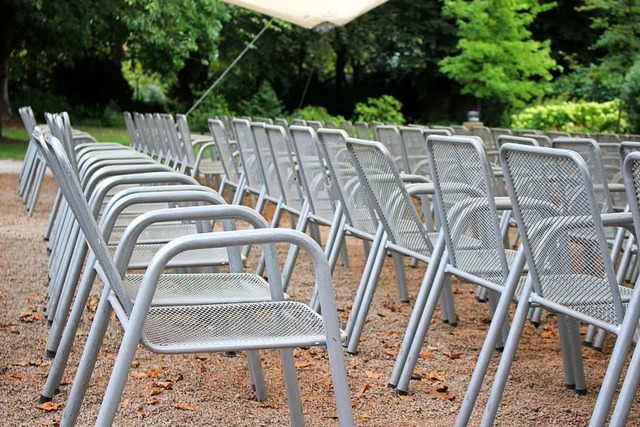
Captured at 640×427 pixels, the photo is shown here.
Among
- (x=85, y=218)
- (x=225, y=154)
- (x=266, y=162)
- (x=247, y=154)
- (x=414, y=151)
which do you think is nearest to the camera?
(x=85, y=218)

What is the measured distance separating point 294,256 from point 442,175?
2.04m

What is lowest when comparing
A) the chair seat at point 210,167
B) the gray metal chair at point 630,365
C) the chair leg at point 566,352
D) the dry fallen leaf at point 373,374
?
the chair seat at point 210,167

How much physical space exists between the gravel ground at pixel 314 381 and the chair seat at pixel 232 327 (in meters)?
0.68

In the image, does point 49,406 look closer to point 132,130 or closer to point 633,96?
point 132,130

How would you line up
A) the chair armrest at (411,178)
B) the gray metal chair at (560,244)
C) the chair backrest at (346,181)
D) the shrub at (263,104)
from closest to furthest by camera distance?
1. the gray metal chair at (560,244)
2. the chair backrest at (346,181)
3. the chair armrest at (411,178)
4. the shrub at (263,104)

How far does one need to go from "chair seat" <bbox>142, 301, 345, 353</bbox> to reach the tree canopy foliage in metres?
17.8

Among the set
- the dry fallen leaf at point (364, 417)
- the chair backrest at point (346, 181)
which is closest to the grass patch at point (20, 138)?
the chair backrest at point (346, 181)

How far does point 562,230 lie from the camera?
3.16 m

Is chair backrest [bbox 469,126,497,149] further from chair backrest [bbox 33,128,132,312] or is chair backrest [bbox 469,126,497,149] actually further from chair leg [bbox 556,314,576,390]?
chair backrest [bbox 33,128,132,312]

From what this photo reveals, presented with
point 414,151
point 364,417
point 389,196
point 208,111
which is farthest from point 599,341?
point 208,111

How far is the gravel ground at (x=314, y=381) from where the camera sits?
12.6 feet

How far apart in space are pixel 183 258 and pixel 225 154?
4.02 metres

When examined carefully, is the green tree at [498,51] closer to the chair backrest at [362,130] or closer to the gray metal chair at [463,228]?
the chair backrest at [362,130]

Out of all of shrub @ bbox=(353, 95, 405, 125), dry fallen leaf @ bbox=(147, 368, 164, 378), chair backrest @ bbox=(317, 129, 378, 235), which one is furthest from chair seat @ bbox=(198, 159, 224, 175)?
shrub @ bbox=(353, 95, 405, 125)
